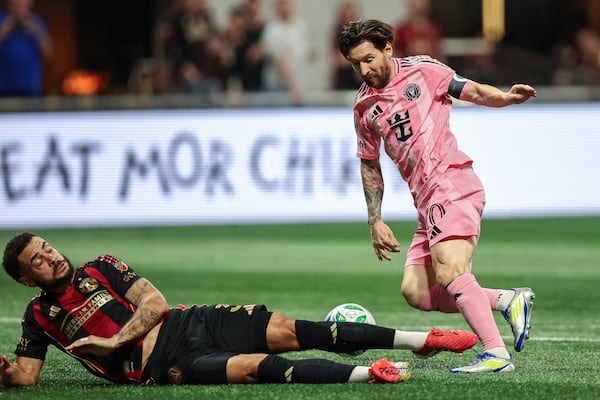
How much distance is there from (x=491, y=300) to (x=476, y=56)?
592 inches

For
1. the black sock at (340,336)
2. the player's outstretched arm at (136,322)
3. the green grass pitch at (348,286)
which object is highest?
the player's outstretched arm at (136,322)

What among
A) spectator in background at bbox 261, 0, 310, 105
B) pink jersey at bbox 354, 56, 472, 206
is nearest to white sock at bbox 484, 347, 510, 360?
pink jersey at bbox 354, 56, 472, 206

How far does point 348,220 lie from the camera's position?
16.9 meters

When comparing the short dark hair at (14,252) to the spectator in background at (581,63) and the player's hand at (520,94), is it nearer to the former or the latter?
the player's hand at (520,94)

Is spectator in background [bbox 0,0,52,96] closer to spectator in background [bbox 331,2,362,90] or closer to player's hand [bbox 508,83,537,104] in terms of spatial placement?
spectator in background [bbox 331,2,362,90]

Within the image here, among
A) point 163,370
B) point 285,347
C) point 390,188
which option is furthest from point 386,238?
point 390,188

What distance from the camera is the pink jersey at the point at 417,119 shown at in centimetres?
733

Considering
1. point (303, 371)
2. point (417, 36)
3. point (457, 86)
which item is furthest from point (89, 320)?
point (417, 36)

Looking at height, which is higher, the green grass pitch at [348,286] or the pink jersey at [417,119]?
the pink jersey at [417,119]

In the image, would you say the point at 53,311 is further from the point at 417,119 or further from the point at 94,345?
the point at 417,119

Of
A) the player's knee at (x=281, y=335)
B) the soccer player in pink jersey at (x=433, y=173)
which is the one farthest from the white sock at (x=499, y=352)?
the player's knee at (x=281, y=335)

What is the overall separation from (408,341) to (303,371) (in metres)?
0.74

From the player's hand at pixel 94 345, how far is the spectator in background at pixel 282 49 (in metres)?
12.1

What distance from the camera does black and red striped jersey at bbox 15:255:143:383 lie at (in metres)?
6.73
